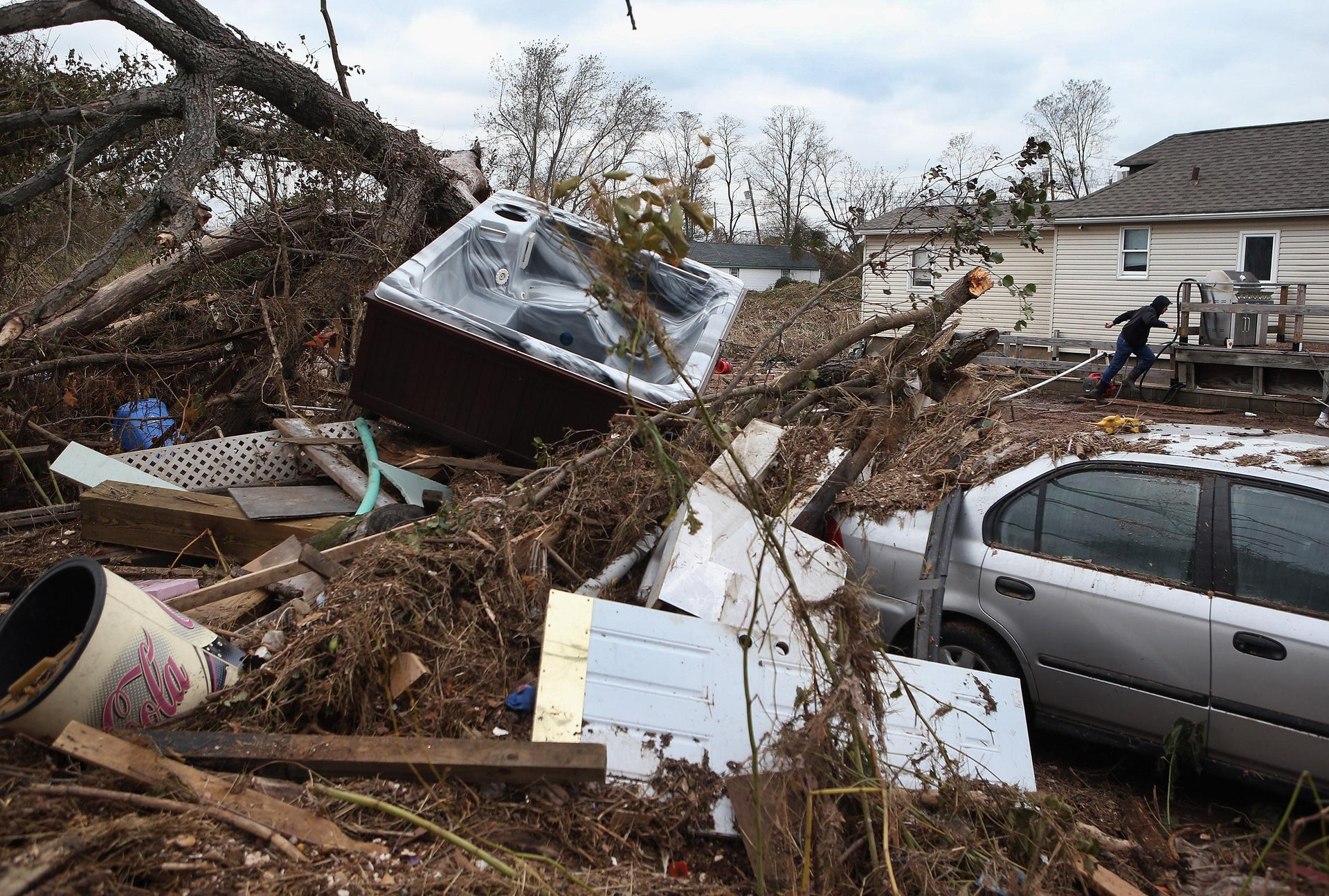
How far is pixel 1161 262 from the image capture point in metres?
19.2

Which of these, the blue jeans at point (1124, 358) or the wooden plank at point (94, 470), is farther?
the blue jeans at point (1124, 358)

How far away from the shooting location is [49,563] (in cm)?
471

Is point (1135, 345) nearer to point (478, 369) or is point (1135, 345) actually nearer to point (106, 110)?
point (478, 369)

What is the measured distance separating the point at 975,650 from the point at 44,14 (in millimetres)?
6611

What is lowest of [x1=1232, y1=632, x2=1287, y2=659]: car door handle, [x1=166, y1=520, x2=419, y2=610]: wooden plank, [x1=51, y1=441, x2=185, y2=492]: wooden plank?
[x1=1232, y1=632, x2=1287, y2=659]: car door handle

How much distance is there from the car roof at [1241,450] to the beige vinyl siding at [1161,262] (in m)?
15.6

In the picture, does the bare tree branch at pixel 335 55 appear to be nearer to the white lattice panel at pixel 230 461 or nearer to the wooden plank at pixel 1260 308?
the white lattice panel at pixel 230 461

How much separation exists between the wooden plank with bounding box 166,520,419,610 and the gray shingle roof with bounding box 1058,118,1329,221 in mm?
20025

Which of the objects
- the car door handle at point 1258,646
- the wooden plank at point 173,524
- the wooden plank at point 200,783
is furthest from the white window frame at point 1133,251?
the wooden plank at point 200,783

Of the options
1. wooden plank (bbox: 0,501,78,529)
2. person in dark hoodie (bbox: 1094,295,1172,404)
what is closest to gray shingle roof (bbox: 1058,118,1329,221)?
person in dark hoodie (bbox: 1094,295,1172,404)

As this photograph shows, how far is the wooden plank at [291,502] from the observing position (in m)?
4.92

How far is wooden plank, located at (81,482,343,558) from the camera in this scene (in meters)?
4.69

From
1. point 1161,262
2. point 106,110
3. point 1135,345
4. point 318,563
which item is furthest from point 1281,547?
point 1161,262

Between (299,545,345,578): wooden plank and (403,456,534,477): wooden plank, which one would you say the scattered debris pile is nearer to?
(299,545,345,578): wooden plank
